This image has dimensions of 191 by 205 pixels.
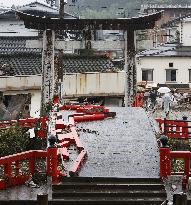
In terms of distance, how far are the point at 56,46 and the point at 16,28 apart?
1970 centimetres

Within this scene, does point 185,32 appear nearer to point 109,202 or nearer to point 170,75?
point 170,75

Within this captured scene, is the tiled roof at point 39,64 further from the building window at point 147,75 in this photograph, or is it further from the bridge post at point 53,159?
the bridge post at point 53,159

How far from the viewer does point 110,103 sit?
31.8m

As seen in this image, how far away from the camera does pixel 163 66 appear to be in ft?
145

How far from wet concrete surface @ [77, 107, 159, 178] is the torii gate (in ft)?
23.7

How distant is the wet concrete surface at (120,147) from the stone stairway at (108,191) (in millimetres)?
251

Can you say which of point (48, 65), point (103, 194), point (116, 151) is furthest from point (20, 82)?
point (103, 194)

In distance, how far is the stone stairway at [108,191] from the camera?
11000 mm

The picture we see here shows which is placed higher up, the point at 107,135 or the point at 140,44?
the point at 140,44

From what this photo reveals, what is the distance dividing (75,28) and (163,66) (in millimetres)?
19825

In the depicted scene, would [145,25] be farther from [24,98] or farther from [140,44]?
[24,98]

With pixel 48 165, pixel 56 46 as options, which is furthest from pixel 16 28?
pixel 48 165

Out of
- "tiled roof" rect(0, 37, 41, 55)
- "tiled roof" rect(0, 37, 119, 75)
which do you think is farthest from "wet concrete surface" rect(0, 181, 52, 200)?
"tiled roof" rect(0, 37, 41, 55)

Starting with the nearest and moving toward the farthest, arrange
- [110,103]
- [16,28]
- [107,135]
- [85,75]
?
[107,135], [85,75], [110,103], [16,28]
